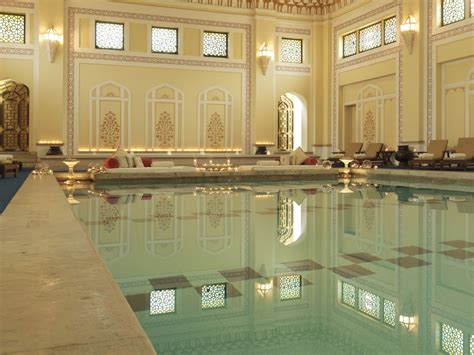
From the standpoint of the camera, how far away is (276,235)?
127 inches

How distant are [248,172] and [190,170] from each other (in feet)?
3.42

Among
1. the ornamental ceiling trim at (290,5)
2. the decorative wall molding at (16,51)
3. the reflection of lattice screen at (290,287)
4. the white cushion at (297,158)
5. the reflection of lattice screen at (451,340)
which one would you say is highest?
the ornamental ceiling trim at (290,5)

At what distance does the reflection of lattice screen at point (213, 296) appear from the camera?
5.94ft

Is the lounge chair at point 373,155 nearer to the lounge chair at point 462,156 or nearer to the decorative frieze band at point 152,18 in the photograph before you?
the lounge chair at point 462,156

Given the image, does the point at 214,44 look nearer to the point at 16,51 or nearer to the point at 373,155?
the point at 16,51

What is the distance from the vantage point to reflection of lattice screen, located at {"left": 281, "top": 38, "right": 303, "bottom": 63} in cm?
1313

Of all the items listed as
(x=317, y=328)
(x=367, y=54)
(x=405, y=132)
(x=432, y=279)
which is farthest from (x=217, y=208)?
(x=367, y=54)

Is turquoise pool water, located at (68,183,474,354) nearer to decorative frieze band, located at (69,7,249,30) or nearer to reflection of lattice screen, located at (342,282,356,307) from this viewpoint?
reflection of lattice screen, located at (342,282,356,307)

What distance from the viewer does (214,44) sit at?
1242 centimetres

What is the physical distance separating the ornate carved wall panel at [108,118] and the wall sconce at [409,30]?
6201 mm

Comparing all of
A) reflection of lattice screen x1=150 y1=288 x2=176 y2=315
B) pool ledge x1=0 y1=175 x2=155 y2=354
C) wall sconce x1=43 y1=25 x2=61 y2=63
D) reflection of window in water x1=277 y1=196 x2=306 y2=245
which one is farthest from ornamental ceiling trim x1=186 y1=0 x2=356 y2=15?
reflection of lattice screen x1=150 y1=288 x2=176 y2=315

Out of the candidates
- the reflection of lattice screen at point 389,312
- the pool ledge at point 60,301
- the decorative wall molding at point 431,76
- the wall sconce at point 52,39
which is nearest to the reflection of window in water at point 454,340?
the reflection of lattice screen at point 389,312

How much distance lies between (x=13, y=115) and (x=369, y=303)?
10.7m

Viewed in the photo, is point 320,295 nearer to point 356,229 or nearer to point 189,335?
point 189,335
